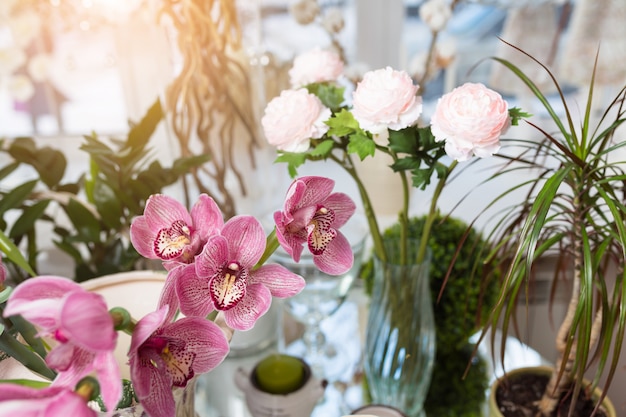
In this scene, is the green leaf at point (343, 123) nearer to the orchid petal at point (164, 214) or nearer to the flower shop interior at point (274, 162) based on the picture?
the flower shop interior at point (274, 162)

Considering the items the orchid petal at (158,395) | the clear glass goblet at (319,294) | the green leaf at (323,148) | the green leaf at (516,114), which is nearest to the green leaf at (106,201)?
the clear glass goblet at (319,294)

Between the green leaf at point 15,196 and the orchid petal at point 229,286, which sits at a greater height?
the green leaf at point 15,196

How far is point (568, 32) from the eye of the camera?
63.1 inches

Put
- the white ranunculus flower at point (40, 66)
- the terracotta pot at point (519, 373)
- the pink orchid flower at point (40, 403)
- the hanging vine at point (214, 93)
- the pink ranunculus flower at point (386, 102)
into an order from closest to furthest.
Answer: the pink orchid flower at point (40, 403)
the pink ranunculus flower at point (386, 102)
the terracotta pot at point (519, 373)
the hanging vine at point (214, 93)
the white ranunculus flower at point (40, 66)

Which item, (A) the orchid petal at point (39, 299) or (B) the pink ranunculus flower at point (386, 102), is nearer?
(A) the orchid petal at point (39, 299)

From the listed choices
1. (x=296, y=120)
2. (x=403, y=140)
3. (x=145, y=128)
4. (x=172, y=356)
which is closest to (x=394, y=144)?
(x=403, y=140)

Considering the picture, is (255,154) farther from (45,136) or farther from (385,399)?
(45,136)

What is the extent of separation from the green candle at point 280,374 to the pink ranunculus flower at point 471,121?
41 cm

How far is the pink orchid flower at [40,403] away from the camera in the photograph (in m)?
0.33

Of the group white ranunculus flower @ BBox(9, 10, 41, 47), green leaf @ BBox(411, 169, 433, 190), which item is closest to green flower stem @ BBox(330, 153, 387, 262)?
green leaf @ BBox(411, 169, 433, 190)

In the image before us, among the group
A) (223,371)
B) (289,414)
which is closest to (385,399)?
(289,414)

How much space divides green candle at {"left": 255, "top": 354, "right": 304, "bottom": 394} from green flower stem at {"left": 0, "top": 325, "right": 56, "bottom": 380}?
34 cm

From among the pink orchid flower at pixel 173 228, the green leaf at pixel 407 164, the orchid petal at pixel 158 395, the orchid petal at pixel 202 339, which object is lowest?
the orchid petal at pixel 158 395

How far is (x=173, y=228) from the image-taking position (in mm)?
480
